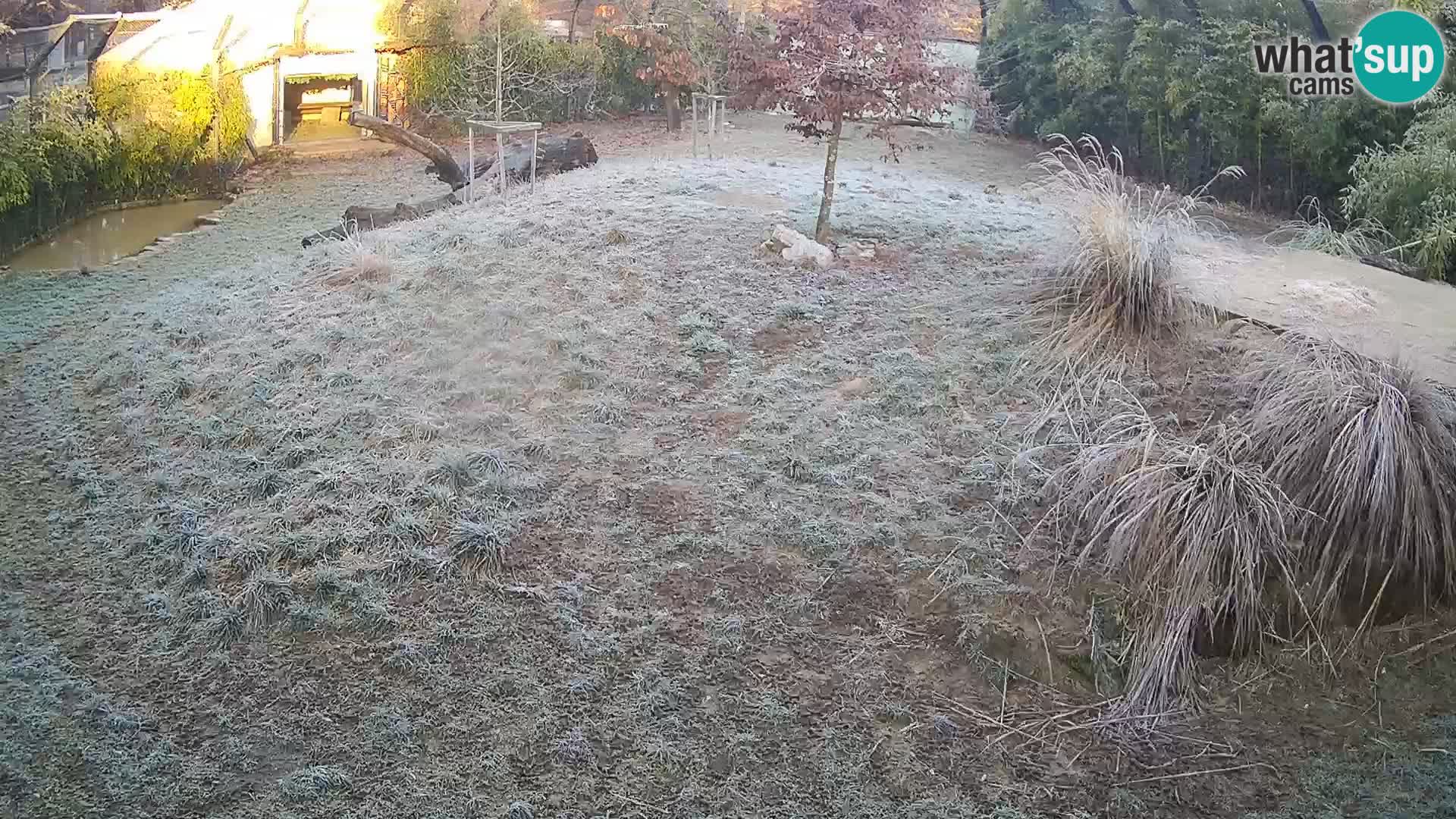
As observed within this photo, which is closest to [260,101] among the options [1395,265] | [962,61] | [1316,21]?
[962,61]

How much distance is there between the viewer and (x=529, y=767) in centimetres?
254

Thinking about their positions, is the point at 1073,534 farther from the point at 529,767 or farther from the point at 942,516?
the point at 529,767

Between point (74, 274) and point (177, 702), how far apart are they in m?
4.04

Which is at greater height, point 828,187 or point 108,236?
point 828,187

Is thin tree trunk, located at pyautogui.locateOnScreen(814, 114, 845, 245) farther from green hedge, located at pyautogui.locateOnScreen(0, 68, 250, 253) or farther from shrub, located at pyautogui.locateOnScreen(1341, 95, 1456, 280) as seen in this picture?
green hedge, located at pyautogui.locateOnScreen(0, 68, 250, 253)

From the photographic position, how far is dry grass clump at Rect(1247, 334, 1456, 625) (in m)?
3.01

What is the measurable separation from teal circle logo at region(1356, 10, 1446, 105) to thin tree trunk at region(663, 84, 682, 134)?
18.5 feet

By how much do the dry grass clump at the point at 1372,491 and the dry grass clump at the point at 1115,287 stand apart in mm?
831

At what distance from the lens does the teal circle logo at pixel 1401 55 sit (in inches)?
218

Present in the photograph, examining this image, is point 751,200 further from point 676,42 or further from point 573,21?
point 573,21

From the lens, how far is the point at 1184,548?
2939mm
